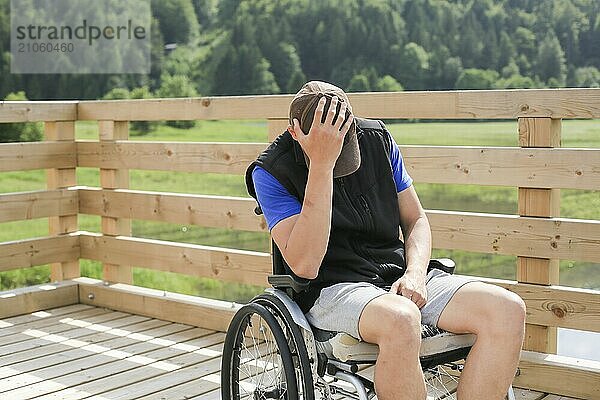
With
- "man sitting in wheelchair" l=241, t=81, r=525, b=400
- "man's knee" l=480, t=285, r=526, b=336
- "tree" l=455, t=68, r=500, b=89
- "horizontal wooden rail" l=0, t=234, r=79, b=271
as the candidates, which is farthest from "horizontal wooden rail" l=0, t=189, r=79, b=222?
"tree" l=455, t=68, r=500, b=89

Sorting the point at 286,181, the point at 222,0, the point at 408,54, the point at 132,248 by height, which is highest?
the point at 222,0

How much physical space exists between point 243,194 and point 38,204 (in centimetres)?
900

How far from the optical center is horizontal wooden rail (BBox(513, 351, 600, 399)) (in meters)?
2.53

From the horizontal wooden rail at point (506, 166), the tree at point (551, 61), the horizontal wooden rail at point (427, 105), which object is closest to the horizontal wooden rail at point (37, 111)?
the horizontal wooden rail at point (427, 105)

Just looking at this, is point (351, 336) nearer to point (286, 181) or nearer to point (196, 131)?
point (286, 181)

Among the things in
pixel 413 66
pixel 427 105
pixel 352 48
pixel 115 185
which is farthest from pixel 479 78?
pixel 427 105

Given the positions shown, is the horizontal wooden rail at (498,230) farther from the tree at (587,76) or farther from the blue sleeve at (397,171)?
the tree at (587,76)

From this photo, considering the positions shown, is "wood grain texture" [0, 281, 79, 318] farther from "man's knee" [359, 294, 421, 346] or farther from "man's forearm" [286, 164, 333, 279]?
"man's knee" [359, 294, 421, 346]

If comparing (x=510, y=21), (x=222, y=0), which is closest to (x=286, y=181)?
(x=510, y=21)

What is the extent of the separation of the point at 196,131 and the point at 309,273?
1175cm

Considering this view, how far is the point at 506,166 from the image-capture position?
2643 millimetres

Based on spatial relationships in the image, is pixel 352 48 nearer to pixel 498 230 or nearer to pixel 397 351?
pixel 498 230

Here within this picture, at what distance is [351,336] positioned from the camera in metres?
1.82

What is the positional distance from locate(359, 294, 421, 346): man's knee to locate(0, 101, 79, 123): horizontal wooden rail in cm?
231
